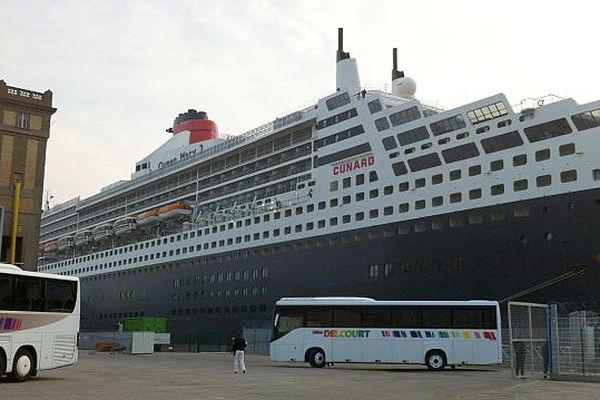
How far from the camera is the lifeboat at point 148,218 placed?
59.1m

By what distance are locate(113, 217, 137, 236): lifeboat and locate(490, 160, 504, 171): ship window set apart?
39.3 metres

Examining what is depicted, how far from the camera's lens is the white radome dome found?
41.9m

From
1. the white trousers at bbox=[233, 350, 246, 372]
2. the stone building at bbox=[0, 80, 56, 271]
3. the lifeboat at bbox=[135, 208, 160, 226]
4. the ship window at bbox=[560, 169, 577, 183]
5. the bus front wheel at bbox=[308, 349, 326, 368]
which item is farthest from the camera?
the lifeboat at bbox=[135, 208, 160, 226]

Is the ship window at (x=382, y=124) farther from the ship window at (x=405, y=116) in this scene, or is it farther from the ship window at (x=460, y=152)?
the ship window at (x=460, y=152)

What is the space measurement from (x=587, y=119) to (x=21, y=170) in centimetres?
2491

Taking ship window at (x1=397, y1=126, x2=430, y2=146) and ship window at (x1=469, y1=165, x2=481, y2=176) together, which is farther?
ship window at (x1=397, y1=126, x2=430, y2=146)

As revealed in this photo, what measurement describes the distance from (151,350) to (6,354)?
80.5ft

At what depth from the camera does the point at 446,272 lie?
32719 mm

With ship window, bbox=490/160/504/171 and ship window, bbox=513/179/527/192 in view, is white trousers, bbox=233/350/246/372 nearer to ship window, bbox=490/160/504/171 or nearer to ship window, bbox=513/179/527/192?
ship window, bbox=513/179/527/192

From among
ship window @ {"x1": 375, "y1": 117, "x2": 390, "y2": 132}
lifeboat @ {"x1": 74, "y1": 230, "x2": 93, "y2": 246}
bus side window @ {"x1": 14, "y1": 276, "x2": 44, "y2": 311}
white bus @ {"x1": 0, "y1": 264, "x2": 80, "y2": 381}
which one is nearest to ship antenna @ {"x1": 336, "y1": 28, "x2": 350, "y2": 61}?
ship window @ {"x1": 375, "y1": 117, "x2": 390, "y2": 132}

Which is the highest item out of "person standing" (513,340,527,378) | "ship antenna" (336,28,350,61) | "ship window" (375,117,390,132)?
"ship antenna" (336,28,350,61)

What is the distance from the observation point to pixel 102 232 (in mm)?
66875

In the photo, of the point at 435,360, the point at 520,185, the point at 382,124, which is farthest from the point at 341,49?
the point at 435,360

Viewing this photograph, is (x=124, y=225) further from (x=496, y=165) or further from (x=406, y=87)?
(x=496, y=165)
